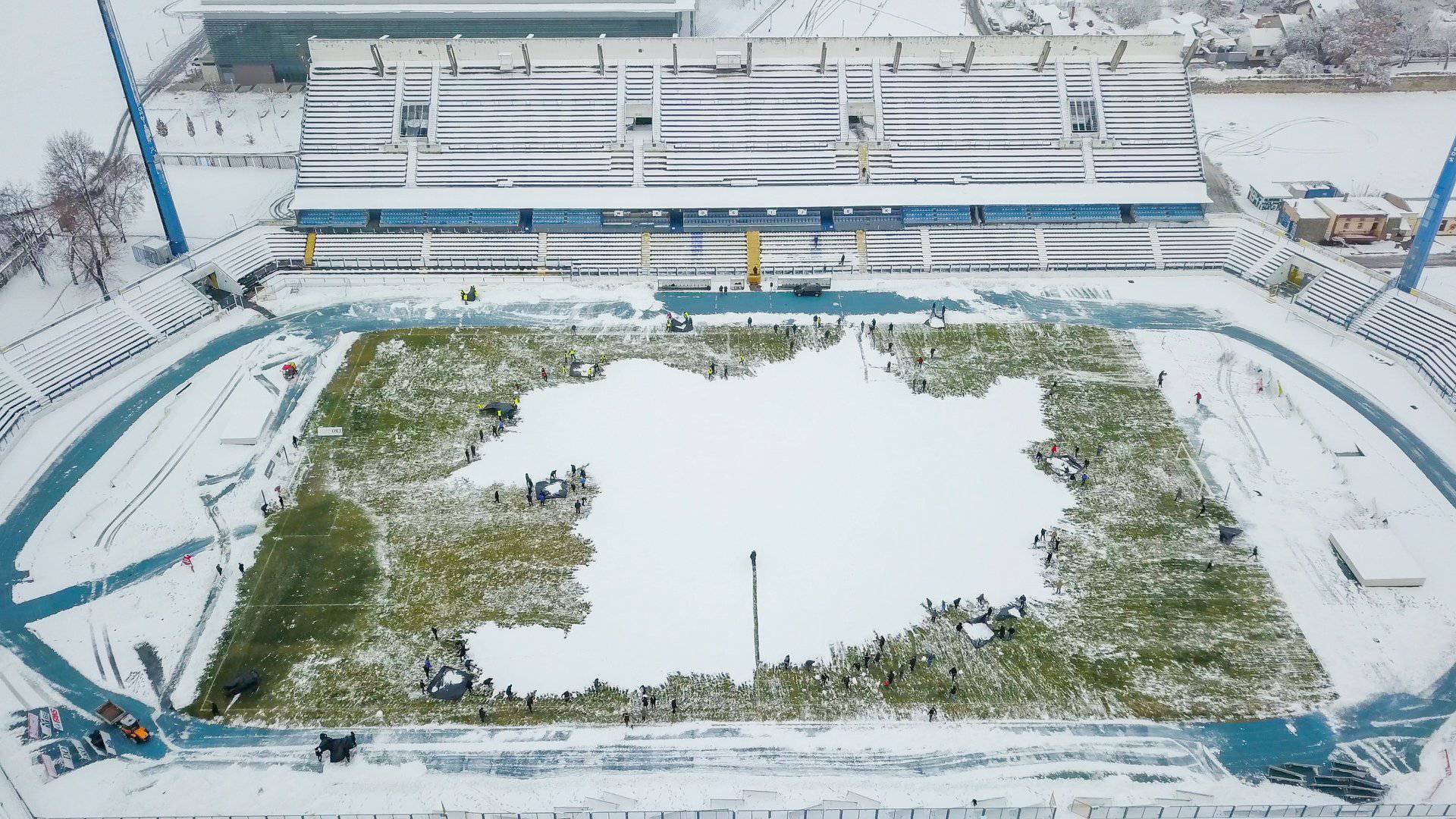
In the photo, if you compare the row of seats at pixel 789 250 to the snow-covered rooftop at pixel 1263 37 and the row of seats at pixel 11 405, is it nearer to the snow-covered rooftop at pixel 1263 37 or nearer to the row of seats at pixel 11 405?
the row of seats at pixel 11 405

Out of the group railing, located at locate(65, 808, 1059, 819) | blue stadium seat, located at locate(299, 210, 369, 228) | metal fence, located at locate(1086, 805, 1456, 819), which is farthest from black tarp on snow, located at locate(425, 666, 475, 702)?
blue stadium seat, located at locate(299, 210, 369, 228)

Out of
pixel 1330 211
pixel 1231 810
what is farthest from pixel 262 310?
pixel 1330 211

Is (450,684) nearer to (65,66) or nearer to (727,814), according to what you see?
(727,814)

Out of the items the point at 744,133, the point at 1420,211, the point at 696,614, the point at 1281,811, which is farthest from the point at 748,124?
the point at 1281,811

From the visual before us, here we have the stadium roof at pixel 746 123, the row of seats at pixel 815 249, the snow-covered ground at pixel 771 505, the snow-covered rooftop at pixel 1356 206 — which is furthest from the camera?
the stadium roof at pixel 746 123

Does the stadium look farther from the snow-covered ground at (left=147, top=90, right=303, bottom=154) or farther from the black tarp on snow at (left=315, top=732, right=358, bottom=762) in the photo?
the snow-covered ground at (left=147, top=90, right=303, bottom=154)

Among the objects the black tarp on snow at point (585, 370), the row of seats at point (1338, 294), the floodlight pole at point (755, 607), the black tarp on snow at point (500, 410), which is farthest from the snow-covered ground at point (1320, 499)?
the black tarp on snow at point (500, 410)

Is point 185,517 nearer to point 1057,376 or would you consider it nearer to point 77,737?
point 77,737
